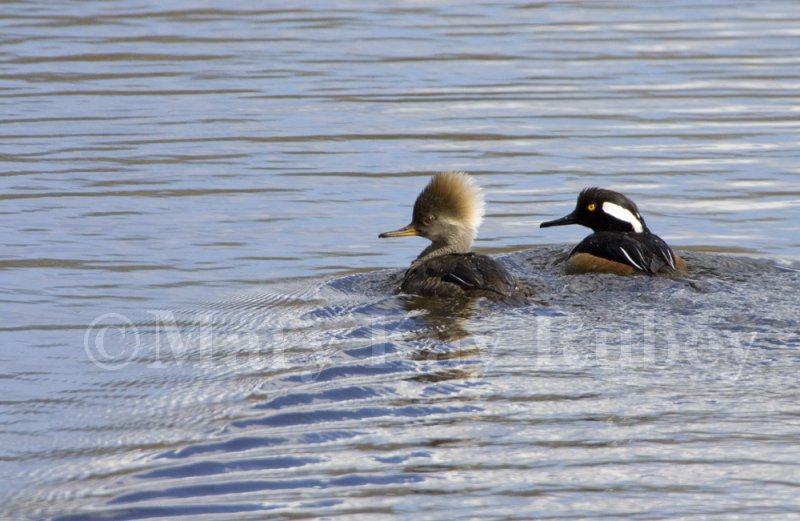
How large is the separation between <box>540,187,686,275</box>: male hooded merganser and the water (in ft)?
0.66

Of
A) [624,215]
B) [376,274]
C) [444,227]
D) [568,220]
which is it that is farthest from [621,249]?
[376,274]

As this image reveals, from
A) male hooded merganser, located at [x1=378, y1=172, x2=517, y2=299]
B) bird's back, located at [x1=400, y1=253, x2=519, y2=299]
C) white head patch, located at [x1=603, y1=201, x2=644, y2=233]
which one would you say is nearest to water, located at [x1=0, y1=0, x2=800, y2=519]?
bird's back, located at [x1=400, y1=253, x2=519, y2=299]

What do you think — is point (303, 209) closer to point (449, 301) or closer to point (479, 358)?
point (449, 301)

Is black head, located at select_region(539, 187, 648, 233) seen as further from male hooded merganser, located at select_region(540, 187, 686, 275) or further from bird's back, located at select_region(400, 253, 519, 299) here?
bird's back, located at select_region(400, 253, 519, 299)

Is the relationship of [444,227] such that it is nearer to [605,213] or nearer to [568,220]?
[568,220]

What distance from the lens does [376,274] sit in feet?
26.8

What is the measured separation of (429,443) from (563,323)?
1965 millimetres

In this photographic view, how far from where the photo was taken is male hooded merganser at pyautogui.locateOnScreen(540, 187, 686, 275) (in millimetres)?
7875

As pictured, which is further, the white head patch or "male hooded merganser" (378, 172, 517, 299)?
the white head patch

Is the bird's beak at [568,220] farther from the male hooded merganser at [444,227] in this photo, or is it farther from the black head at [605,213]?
the male hooded merganser at [444,227]

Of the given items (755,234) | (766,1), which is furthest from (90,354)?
(766,1)

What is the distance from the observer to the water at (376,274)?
4.79m

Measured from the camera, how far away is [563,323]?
22.3 ft

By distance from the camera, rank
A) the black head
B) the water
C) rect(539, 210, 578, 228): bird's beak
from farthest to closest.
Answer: rect(539, 210, 578, 228): bird's beak → the black head → the water
